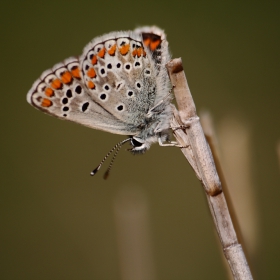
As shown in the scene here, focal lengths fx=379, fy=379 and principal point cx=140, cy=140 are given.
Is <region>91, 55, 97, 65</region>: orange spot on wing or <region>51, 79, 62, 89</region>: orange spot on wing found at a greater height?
<region>91, 55, 97, 65</region>: orange spot on wing

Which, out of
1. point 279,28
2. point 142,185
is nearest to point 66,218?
point 142,185

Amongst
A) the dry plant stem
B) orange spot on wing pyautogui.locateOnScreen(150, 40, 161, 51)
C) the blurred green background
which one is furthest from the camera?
the blurred green background

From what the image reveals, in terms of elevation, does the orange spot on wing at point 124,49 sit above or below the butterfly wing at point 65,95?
above

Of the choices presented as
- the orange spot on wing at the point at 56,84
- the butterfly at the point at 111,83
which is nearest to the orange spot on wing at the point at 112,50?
the butterfly at the point at 111,83

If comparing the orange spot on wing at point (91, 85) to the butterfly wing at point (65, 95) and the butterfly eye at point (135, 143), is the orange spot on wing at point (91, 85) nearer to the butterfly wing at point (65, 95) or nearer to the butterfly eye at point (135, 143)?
the butterfly wing at point (65, 95)

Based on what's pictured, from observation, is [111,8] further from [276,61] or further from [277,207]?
[277,207]

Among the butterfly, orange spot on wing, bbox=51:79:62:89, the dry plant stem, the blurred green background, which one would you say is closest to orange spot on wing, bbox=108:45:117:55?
the butterfly

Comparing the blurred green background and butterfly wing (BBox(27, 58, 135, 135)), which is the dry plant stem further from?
the blurred green background

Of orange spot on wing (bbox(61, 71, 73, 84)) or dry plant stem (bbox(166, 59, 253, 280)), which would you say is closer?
dry plant stem (bbox(166, 59, 253, 280))
